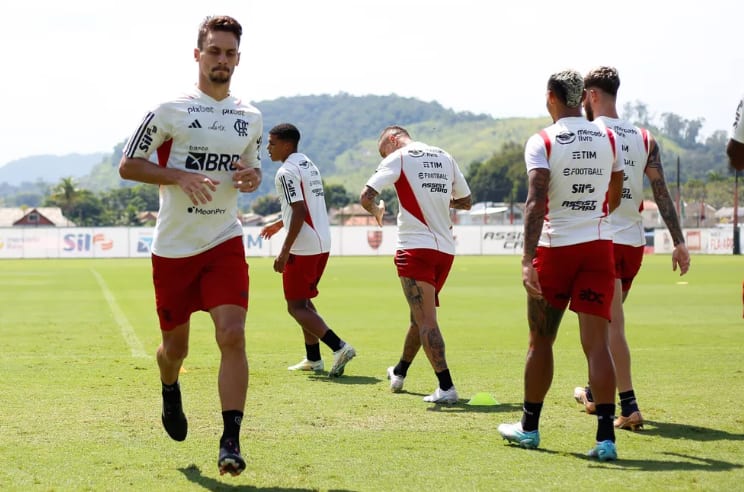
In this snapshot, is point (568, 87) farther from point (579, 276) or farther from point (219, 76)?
point (219, 76)

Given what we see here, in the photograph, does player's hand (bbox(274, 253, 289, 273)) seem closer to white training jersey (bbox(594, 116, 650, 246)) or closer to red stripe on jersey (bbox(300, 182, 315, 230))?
red stripe on jersey (bbox(300, 182, 315, 230))

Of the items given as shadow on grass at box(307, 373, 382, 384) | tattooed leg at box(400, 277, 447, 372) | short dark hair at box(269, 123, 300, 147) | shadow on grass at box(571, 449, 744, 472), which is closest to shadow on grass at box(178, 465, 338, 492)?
shadow on grass at box(571, 449, 744, 472)

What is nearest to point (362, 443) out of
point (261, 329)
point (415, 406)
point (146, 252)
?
point (415, 406)

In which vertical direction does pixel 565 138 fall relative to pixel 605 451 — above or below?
above

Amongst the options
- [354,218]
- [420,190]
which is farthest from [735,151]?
[354,218]

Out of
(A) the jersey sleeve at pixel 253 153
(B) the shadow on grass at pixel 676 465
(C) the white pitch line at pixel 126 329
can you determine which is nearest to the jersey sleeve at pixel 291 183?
(C) the white pitch line at pixel 126 329

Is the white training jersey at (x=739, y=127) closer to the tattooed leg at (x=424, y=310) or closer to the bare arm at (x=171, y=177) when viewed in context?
the bare arm at (x=171, y=177)

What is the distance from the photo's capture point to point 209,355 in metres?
12.0


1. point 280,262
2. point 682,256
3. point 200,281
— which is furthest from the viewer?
point 280,262

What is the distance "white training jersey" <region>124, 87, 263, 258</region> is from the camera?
241 inches

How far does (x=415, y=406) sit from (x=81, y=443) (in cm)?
272

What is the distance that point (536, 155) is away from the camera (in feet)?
21.1

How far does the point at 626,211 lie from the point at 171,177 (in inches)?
141

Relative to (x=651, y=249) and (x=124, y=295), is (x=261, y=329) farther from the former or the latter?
(x=651, y=249)
